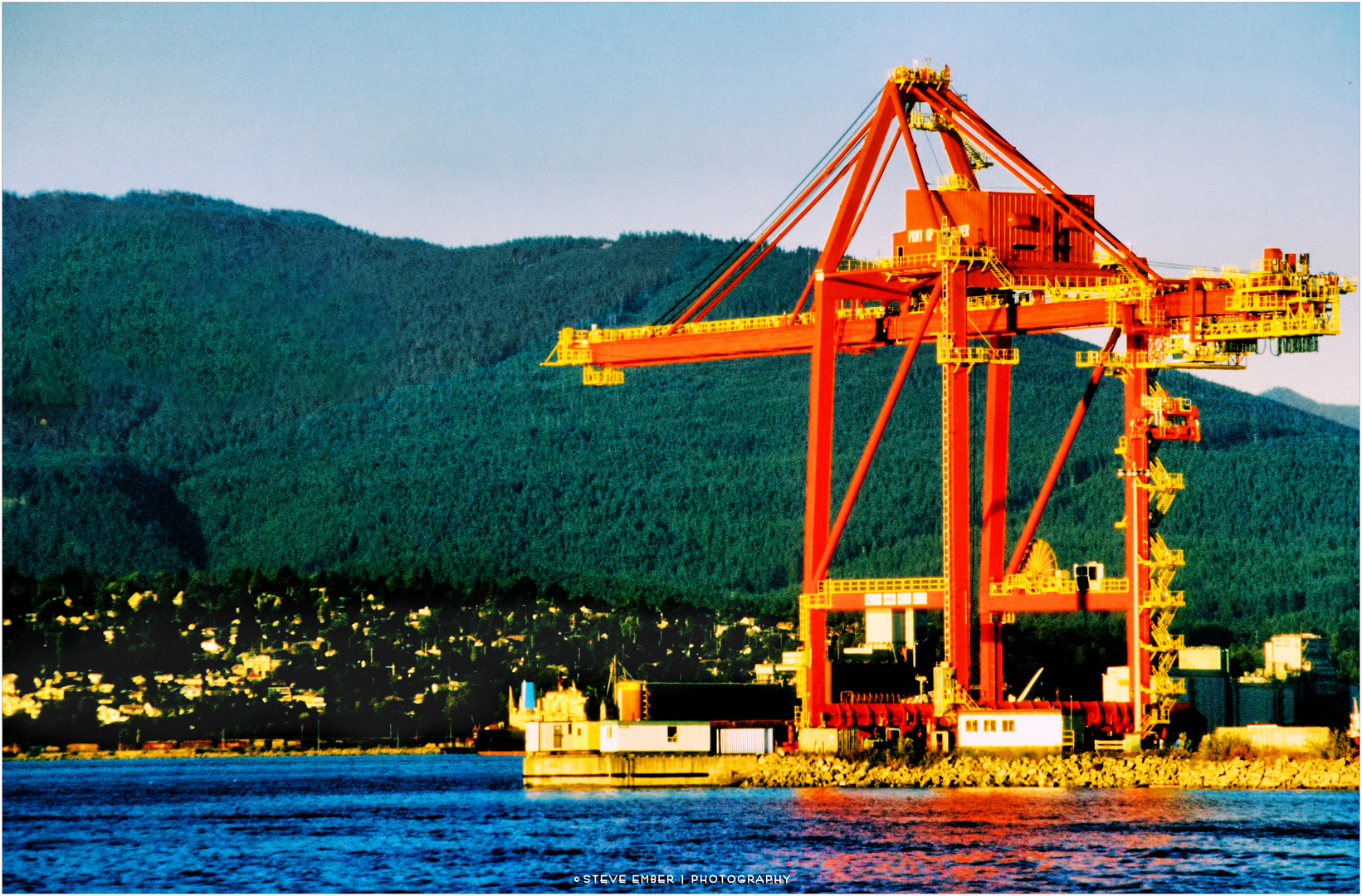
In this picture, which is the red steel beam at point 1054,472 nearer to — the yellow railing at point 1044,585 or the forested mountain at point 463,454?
the yellow railing at point 1044,585

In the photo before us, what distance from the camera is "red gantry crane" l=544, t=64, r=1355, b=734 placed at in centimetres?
5909

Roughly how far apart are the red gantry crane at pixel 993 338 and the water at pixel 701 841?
435 centimetres

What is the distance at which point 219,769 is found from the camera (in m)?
94.6

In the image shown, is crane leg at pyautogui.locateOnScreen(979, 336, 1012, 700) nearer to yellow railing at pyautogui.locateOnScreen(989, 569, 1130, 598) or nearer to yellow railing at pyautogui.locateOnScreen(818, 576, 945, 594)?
yellow railing at pyautogui.locateOnScreen(989, 569, 1130, 598)

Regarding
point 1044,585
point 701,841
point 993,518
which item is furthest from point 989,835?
point 993,518

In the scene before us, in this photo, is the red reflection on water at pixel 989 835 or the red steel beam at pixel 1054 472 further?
the red steel beam at pixel 1054 472

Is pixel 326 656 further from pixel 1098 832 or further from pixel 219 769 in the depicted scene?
pixel 1098 832

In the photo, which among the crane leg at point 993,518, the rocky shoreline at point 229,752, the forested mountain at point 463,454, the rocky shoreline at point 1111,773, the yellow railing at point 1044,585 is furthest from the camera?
the forested mountain at point 463,454

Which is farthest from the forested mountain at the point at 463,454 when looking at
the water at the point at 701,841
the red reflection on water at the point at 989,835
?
the red reflection on water at the point at 989,835

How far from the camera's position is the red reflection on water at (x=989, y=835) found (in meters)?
41.1

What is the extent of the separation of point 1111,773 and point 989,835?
1320 cm

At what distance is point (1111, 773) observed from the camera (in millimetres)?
59219

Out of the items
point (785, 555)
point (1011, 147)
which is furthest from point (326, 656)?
point (1011, 147)

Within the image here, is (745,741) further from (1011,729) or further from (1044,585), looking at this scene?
(1044,585)
